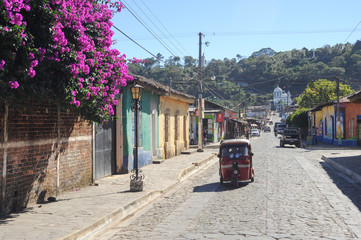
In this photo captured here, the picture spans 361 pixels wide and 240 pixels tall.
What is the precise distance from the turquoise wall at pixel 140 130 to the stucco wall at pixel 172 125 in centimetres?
106

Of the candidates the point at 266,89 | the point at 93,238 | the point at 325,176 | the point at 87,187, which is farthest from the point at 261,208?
the point at 266,89

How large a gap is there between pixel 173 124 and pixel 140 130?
22.4 ft

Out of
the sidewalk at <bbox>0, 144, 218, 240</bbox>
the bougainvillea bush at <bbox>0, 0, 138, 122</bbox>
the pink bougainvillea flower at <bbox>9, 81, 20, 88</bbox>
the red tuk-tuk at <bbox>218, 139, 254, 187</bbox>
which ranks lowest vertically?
the sidewalk at <bbox>0, 144, 218, 240</bbox>

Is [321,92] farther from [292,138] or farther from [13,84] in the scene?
[13,84]

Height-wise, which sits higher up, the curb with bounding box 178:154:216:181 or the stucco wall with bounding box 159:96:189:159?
the stucco wall with bounding box 159:96:189:159

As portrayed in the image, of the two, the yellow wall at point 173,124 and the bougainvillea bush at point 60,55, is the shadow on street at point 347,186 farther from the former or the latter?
the yellow wall at point 173,124

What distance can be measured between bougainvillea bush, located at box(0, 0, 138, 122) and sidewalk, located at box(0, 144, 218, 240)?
6.99 feet

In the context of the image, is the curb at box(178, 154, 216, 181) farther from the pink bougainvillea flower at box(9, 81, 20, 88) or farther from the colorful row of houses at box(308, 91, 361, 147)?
the colorful row of houses at box(308, 91, 361, 147)

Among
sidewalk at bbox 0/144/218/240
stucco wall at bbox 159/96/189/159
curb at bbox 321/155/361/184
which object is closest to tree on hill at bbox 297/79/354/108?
stucco wall at bbox 159/96/189/159

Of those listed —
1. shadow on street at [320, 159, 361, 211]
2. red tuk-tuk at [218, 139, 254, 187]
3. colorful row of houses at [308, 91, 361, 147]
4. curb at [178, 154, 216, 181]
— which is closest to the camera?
shadow on street at [320, 159, 361, 211]

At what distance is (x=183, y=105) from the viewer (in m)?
27.6

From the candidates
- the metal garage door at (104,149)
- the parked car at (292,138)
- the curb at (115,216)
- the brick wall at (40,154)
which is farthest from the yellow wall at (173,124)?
the parked car at (292,138)

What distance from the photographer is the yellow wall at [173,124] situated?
21805mm

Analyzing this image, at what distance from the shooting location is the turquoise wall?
15617 millimetres
